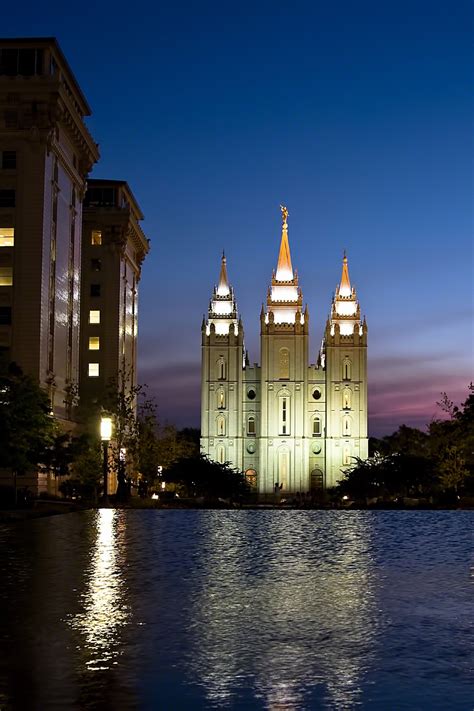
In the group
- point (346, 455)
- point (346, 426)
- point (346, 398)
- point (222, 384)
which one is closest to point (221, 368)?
point (222, 384)

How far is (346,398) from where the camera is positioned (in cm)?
13200

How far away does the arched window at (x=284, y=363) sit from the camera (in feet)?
435

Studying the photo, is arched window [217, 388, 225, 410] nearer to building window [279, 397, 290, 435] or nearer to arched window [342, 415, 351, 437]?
building window [279, 397, 290, 435]

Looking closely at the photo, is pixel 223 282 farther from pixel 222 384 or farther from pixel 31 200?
pixel 31 200

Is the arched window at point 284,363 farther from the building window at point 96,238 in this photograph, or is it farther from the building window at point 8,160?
the building window at point 8,160

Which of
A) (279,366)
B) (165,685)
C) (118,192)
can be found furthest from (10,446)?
(279,366)

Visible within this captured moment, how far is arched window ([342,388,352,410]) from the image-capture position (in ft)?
→ 432

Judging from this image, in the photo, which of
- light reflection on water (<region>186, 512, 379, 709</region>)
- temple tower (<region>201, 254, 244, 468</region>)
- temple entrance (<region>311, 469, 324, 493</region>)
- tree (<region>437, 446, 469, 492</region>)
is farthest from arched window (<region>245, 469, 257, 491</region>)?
light reflection on water (<region>186, 512, 379, 709</region>)

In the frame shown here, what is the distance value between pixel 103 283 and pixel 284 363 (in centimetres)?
4185

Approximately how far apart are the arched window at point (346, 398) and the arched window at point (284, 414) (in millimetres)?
7221

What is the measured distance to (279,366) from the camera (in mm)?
133000

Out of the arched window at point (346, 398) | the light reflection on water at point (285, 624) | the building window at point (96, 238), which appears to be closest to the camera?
the light reflection on water at point (285, 624)

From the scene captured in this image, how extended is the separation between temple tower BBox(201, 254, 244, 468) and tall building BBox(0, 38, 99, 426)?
205 feet

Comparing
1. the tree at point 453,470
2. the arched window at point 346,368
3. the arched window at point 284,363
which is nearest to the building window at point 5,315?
the tree at point 453,470
